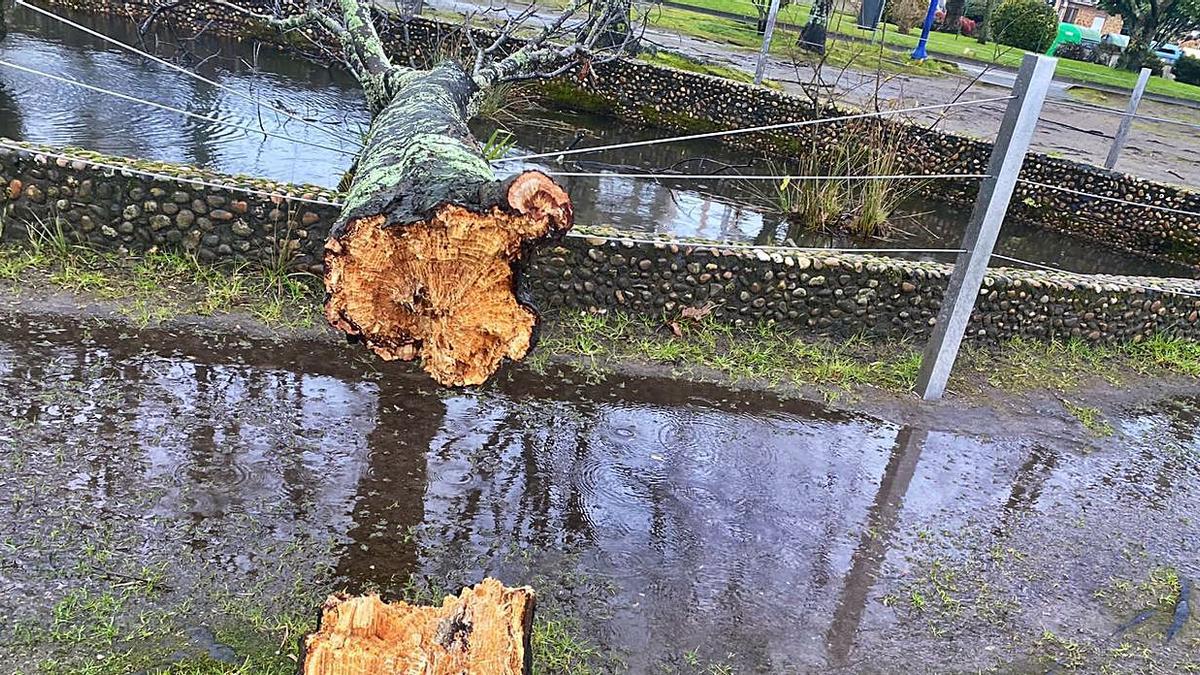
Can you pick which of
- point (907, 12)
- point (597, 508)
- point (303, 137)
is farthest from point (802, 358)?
point (907, 12)

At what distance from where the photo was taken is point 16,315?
3939 millimetres

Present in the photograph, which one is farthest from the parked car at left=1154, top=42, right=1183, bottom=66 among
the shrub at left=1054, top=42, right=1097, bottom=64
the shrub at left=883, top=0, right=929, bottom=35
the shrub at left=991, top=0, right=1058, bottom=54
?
the shrub at left=883, top=0, right=929, bottom=35

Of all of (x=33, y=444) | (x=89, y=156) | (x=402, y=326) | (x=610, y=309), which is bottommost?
(x=33, y=444)

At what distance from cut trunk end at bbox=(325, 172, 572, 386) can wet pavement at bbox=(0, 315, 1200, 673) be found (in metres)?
0.90

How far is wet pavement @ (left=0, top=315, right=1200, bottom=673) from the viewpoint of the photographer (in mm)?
2770

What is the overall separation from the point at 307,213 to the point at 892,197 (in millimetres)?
4601

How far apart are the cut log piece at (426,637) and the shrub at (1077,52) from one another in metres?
27.5

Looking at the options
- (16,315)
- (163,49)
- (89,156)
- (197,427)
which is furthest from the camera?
(163,49)

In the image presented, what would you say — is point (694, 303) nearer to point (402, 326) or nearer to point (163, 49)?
point (402, 326)

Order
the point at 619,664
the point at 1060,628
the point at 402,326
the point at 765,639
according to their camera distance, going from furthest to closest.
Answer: the point at 1060,628
the point at 765,639
the point at 619,664
the point at 402,326

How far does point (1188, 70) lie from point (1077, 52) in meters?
3.53

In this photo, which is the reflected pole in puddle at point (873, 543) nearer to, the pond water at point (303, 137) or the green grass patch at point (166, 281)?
the green grass patch at point (166, 281)

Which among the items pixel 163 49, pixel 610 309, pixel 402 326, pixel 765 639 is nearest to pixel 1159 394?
pixel 610 309

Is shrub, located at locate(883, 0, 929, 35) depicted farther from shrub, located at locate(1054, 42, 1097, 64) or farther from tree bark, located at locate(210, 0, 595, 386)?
tree bark, located at locate(210, 0, 595, 386)
